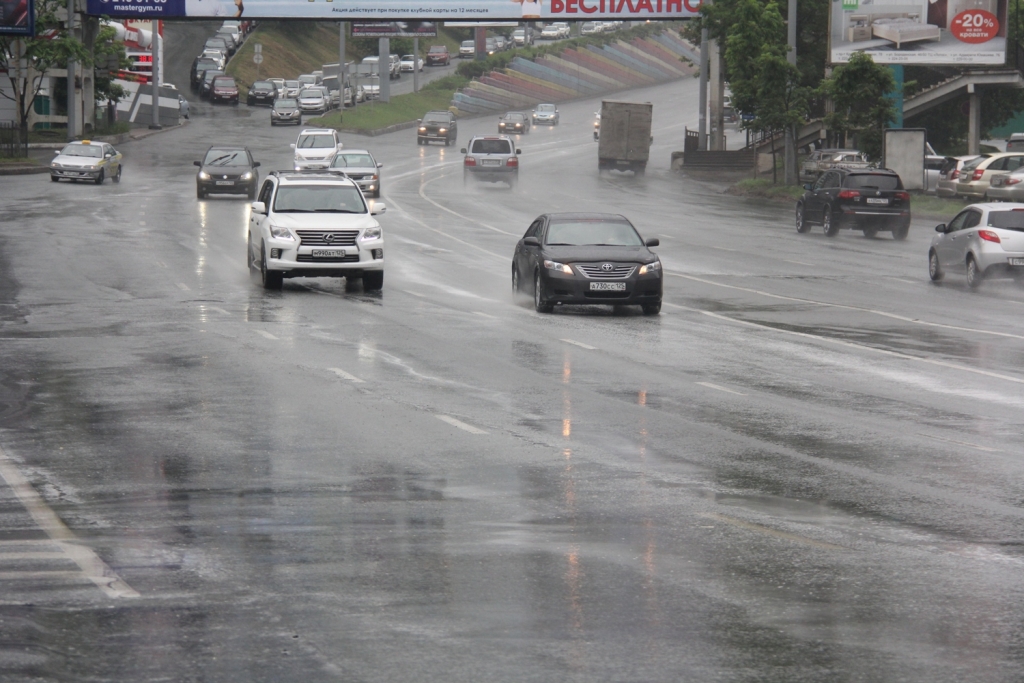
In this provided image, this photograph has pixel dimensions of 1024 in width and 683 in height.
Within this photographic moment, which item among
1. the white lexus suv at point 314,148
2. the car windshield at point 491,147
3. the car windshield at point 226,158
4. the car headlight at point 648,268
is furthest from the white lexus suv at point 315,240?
the car windshield at point 491,147

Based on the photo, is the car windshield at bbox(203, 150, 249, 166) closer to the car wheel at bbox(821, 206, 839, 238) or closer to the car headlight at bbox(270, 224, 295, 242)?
the car wheel at bbox(821, 206, 839, 238)

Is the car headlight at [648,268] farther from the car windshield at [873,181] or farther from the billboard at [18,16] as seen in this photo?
the billboard at [18,16]

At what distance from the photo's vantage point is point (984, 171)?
44.4 m

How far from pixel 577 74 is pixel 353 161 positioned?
255 feet

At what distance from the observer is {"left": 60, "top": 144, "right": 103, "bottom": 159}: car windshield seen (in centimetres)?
4988

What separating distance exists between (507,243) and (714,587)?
26.5 metres

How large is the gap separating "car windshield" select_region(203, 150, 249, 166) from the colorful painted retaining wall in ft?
210

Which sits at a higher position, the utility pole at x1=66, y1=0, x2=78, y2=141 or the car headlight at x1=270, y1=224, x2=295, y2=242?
the utility pole at x1=66, y1=0, x2=78, y2=141

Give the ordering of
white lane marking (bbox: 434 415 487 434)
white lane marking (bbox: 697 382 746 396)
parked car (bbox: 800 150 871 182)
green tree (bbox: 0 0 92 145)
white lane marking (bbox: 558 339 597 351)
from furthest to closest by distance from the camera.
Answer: green tree (bbox: 0 0 92 145) → parked car (bbox: 800 150 871 182) → white lane marking (bbox: 558 339 597 351) → white lane marking (bbox: 697 382 746 396) → white lane marking (bbox: 434 415 487 434)

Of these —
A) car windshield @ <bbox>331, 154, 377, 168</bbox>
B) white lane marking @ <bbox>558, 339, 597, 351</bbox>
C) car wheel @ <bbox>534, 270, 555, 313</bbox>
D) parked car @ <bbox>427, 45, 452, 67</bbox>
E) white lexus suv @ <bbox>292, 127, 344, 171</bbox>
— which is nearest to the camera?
white lane marking @ <bbox>558, 339, 597, 351</bbox>

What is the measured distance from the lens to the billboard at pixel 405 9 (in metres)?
71.7

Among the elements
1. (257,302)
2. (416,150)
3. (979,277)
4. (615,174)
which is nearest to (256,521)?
(257,302)

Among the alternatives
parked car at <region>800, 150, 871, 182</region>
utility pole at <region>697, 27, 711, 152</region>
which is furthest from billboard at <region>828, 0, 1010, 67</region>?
utility pole at <region>697, 27, 711, 152</region>

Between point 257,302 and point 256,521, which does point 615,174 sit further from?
point 256,521
